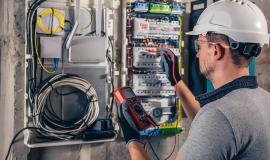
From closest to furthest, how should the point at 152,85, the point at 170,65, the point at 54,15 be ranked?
1. the point at 54,15
2. the point at 170,65
3. the point at 152,85

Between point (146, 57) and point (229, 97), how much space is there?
3.66 feet

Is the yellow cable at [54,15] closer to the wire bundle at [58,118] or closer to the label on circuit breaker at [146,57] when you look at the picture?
the wire bundle at [58,118]

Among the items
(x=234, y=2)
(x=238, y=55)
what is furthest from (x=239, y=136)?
(x=234, y=2)

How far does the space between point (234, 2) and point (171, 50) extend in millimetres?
926

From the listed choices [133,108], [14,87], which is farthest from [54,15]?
[133,108]

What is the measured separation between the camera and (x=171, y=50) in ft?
8.71

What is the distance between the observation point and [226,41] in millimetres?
1718

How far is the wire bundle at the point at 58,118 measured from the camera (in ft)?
7.45

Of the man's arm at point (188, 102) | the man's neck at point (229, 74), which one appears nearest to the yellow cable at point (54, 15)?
the man's arm at point (188, 102)

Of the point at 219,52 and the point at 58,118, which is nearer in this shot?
the point at 219,52

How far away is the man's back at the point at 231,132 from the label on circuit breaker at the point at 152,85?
107 centimetres

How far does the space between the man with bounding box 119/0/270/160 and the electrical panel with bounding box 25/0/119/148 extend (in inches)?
19.5

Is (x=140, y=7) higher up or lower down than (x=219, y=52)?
higher up

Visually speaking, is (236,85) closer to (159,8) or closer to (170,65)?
(170,65)
